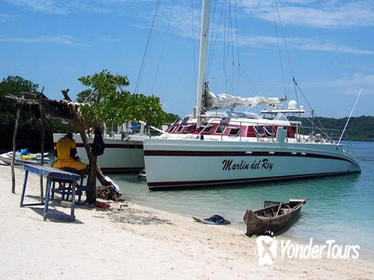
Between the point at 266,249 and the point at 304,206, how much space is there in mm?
7835

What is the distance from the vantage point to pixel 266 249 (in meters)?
8.96

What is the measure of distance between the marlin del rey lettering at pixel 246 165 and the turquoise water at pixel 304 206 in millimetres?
838

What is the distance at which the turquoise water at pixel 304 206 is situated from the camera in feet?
40.0

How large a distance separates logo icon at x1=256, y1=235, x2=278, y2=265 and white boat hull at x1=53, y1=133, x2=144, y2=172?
46.9 ft

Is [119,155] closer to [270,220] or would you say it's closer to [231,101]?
[231,101]

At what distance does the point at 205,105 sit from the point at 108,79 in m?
9.91

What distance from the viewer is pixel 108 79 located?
12.0m

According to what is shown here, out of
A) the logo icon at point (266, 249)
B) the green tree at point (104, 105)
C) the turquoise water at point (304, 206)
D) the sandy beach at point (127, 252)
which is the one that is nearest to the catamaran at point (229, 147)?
the turquoise water at point (304, 206)

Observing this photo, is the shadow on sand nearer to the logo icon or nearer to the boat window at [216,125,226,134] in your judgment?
the logo icon

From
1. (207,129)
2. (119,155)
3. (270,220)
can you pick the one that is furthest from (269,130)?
(270,220)

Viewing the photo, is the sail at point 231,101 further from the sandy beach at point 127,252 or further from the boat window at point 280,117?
the sandy beach at point 127,252

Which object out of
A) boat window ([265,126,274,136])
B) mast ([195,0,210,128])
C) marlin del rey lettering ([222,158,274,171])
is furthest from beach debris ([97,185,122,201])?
boat window ([265,126,274,136])

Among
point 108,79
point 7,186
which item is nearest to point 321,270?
point 108,79

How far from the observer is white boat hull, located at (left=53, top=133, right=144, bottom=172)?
23.5m
